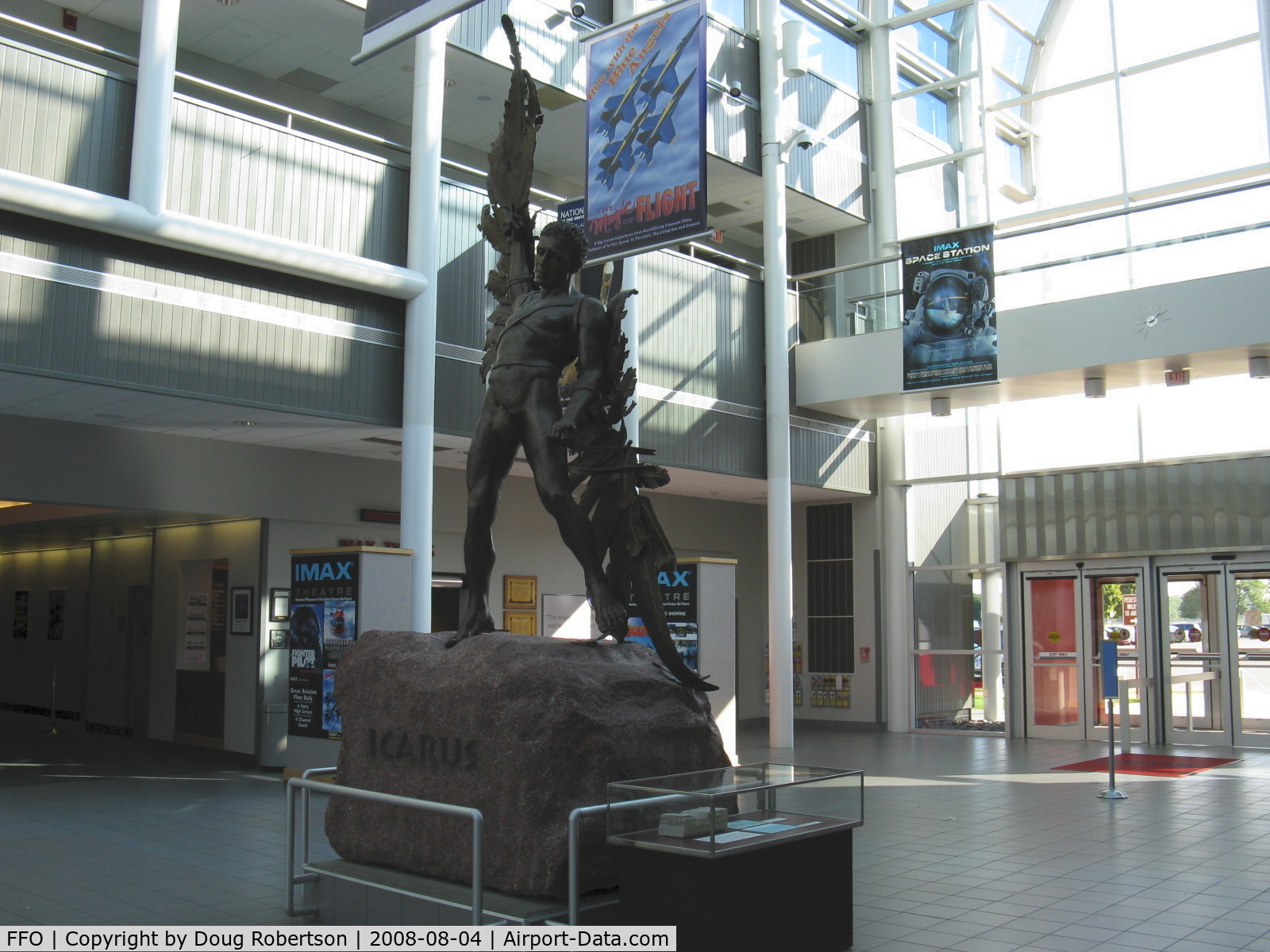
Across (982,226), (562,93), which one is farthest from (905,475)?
(562,93)

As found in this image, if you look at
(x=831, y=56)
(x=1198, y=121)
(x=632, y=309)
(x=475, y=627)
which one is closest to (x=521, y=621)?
(x=632, y=309)

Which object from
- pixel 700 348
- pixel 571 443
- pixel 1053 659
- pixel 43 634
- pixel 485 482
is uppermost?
pixel 700 348

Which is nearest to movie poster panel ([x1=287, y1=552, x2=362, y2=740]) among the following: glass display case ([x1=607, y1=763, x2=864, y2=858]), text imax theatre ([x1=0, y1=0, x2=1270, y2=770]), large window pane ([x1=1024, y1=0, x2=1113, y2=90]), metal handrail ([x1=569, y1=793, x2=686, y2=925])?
text imax theatre ([x1=0, y1=0, x2=1270, y2=770])

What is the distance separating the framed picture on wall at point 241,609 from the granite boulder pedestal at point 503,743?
790 centimetres

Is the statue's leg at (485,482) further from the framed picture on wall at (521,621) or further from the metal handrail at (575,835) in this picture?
the framed picture on wall at (521,621)

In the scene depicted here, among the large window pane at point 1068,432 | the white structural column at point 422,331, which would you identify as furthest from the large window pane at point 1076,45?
the white structural column at point 422,331

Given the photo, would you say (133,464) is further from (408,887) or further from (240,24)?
(408,887)

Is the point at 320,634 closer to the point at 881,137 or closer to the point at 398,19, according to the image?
the point at 398,19

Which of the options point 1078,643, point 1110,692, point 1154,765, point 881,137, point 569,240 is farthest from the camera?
point 881,137

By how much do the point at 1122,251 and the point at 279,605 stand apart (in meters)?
11.7

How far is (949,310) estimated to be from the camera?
15375mm

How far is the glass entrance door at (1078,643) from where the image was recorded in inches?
664

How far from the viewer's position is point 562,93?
15.4m

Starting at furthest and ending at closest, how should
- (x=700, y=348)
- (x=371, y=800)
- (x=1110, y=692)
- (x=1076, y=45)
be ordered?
(x=1076, y=45) → (x=700, y=348) → (x=1110, y=692) → (x=371, y=800)
